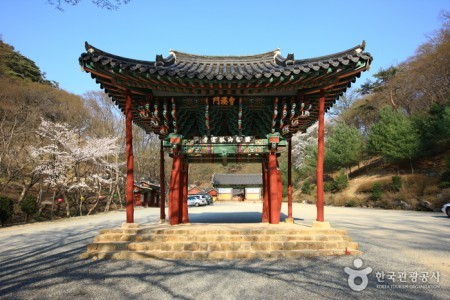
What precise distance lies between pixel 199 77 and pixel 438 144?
35.9m

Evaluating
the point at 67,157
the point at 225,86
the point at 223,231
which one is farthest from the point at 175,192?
the point at 67,157

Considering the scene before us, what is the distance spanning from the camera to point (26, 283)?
5.55 metres

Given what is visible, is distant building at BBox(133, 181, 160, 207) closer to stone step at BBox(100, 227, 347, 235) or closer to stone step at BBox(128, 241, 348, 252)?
stone step at BBox(100, 227, 347, 235)

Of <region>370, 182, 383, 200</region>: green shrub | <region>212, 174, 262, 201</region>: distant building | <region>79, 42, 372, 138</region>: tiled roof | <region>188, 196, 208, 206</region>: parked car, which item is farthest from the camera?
<region>212, 174, 262, 201</region>: distant building

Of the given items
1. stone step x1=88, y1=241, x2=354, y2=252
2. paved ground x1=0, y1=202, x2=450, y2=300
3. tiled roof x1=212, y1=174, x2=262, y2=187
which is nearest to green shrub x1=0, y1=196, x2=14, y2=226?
paved ground x1=0, y1=202, x2=450, y2=300

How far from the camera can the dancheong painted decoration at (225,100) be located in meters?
7.68

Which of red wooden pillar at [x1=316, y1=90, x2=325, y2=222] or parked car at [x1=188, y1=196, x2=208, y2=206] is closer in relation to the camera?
red wooden pillar at [x1=316, y1=90, x2=325, y2=222]

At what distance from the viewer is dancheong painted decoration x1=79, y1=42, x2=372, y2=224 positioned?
768cm

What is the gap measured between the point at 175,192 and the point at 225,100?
3240 mm

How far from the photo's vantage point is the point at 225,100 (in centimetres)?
912

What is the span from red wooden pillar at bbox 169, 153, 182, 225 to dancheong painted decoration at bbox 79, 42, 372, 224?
3 centimetres

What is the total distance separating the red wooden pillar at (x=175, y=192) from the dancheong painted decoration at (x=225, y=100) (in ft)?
0.10

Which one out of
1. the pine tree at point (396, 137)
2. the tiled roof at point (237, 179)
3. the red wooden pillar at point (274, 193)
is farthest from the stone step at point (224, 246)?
the tiled roof at point (237, 179)

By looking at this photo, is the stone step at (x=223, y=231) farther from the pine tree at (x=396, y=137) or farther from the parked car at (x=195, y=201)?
the parked car at (x=195, y=201)
